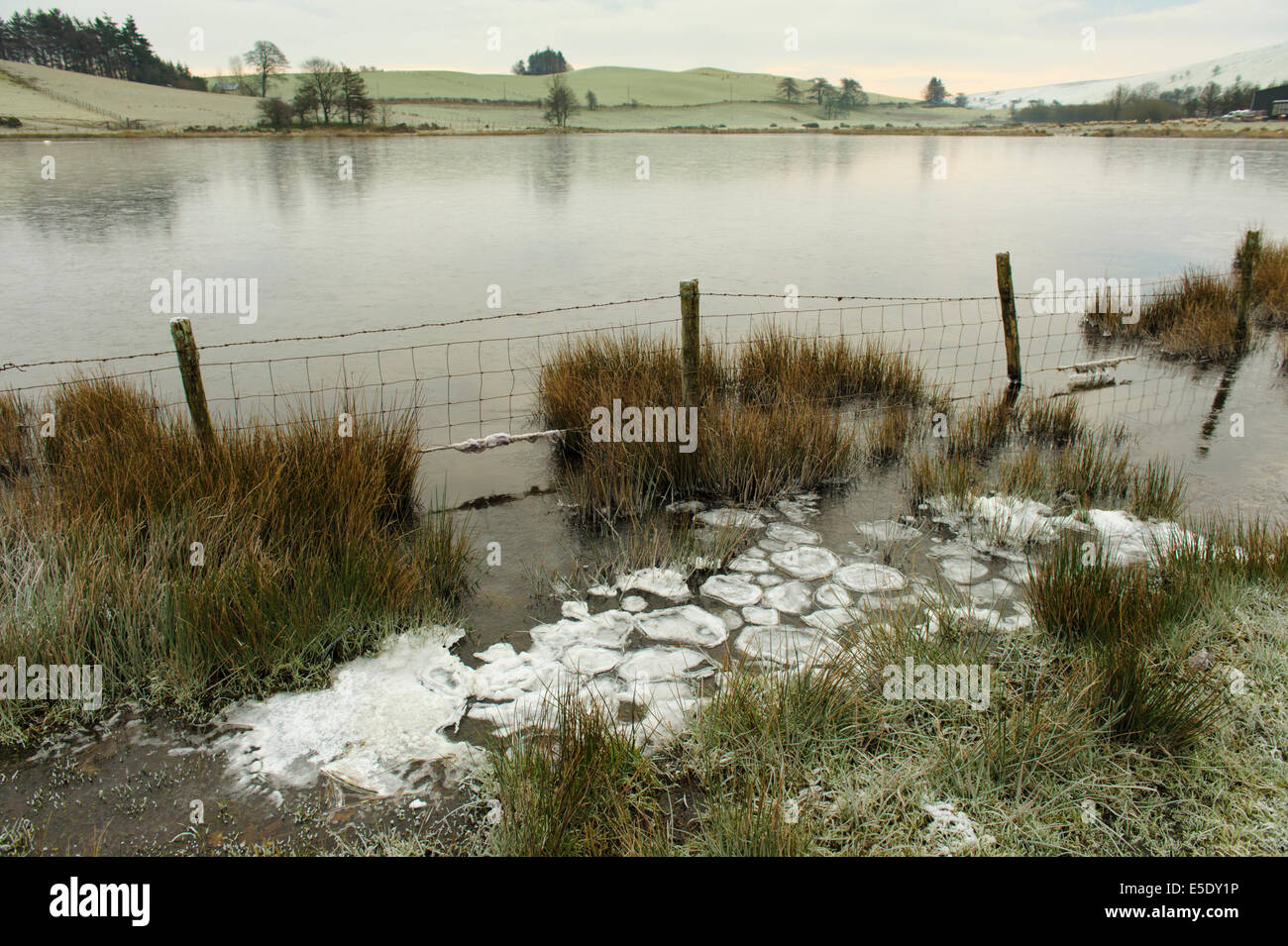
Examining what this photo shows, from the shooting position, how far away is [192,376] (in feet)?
14.9

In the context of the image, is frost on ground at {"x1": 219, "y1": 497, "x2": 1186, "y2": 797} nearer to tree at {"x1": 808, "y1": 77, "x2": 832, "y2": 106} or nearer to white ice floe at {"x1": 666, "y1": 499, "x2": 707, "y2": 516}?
white ice floe at {"x1": 666, "y1": 499, "x2": 707, "y2": 516}

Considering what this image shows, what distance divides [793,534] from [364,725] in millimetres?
2686

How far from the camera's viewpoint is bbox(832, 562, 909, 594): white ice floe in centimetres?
409

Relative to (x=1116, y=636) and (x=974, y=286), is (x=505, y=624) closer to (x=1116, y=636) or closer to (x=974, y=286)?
(x=1116, y=636)

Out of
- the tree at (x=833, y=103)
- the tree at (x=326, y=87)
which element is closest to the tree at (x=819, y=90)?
the tree at (x=833, y=103)

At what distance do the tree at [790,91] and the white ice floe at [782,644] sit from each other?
12548cm

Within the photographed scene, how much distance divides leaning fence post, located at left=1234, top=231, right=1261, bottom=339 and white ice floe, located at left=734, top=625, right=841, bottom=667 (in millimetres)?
8251

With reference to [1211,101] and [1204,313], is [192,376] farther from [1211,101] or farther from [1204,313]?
[1211,101]

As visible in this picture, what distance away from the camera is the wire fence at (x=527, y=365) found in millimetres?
7270

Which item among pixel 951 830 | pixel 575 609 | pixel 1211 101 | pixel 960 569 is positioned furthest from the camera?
→ pixel 1211 101

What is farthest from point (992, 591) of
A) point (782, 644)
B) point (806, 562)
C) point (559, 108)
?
point (559, 108)

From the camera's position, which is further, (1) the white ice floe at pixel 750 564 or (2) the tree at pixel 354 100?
Answer: (2) the tree at pixel 354 100

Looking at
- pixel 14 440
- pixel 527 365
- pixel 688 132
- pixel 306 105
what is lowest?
pixel 14 440

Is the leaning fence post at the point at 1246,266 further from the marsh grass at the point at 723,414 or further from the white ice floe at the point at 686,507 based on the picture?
the white ice floe at the point at 686,507
